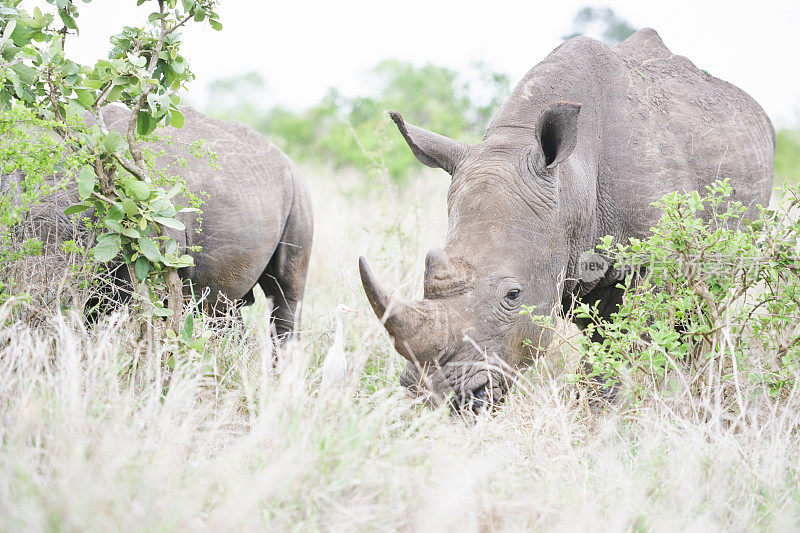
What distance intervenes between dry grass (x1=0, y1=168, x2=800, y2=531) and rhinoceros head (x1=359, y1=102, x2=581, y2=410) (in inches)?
9.1

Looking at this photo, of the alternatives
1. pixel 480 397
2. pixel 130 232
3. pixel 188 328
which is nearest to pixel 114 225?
pixel 130 232

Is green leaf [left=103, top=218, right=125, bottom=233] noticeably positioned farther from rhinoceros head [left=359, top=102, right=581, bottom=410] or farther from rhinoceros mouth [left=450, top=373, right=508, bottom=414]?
rhinoceros mouth [left=450, top=373, right=508, bottom=414]

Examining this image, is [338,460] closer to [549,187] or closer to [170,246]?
[170,246]

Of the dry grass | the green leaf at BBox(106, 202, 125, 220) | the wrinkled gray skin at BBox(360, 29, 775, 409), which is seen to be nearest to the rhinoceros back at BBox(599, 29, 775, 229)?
the wrinkled gray skin at BBox(360, 29, 775, 409)

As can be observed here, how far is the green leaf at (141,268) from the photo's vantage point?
12.7 feet

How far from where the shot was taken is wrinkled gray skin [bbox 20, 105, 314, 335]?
5090 mm

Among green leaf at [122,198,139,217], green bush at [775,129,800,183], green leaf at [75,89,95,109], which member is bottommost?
green leaf at [122,198,139,217]

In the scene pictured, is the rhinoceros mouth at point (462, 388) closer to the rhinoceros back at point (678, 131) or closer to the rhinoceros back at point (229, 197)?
the rhinoceros back at point (678, 131)

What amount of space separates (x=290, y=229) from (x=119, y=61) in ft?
7.38

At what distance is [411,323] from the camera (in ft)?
12.1

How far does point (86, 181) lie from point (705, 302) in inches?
124

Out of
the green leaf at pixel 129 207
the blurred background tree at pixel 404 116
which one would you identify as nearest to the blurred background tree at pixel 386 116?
the blurred background tree at pixel 404 116

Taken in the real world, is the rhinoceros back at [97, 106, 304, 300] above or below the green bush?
below

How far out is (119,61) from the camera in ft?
12.0
